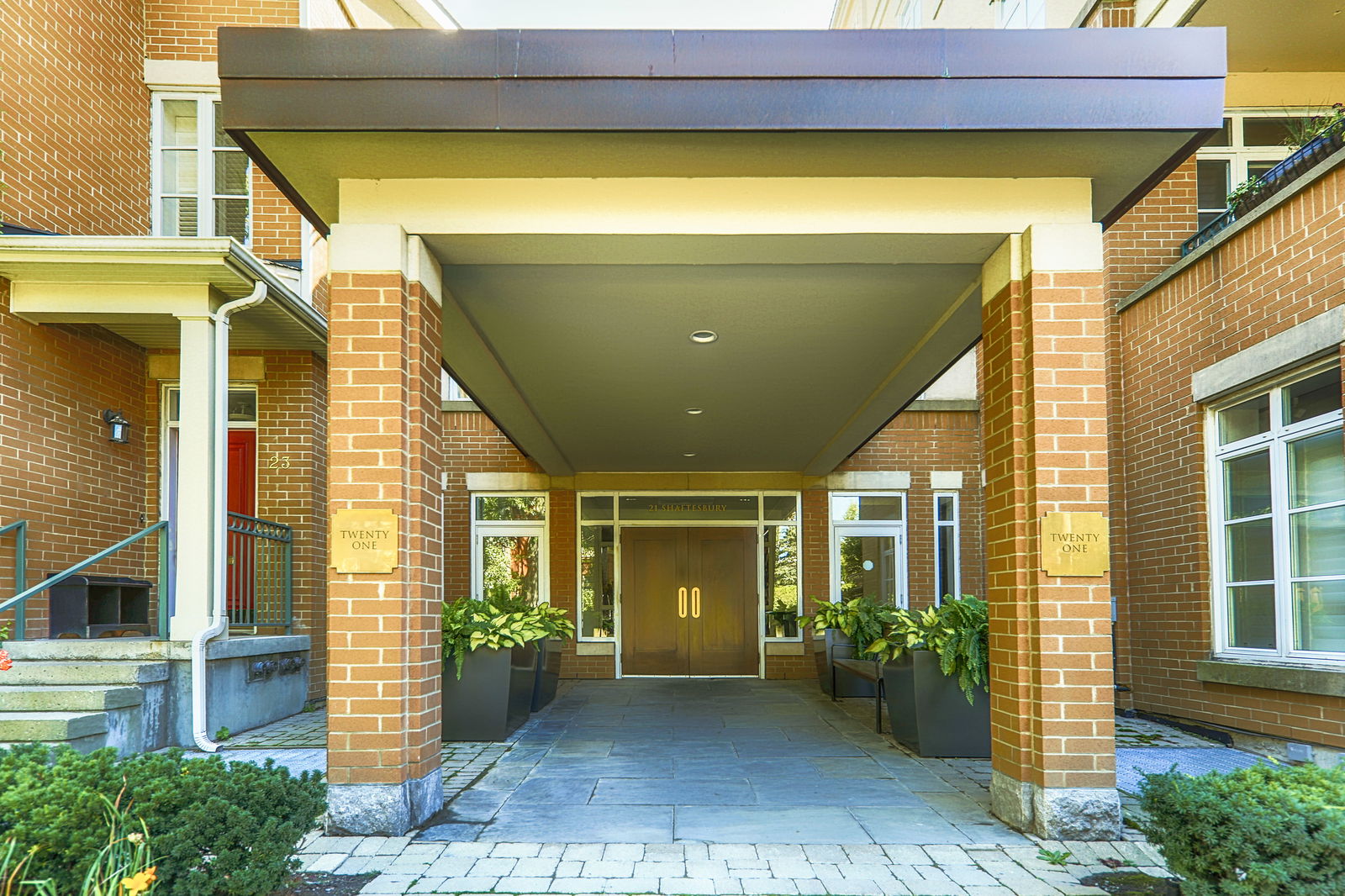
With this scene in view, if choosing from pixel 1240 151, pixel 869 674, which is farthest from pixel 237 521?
pixel 1240 151

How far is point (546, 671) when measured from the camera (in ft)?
36.5

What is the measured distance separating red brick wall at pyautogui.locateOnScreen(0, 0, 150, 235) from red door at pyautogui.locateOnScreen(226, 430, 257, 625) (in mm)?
2355

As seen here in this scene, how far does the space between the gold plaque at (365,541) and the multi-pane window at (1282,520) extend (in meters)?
6.27

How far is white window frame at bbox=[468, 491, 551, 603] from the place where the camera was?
49.1 ft

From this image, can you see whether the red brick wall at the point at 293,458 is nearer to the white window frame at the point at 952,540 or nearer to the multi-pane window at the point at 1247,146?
the white window frame at the point at 952,540

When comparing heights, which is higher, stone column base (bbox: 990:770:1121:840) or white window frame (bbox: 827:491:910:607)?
white window frame (bbox: 827:491:910:607)

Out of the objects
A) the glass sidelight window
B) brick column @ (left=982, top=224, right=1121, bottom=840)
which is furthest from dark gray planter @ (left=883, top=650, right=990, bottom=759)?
the glass sidelight window

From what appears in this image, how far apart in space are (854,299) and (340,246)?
10.8ft

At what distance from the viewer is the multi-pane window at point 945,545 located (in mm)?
14703

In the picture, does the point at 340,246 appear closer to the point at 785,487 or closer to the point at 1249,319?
the point at 1249,319

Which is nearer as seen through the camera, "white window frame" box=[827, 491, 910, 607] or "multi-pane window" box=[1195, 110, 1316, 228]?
"multi-pane window" box=[1195, 110, 1316, 228]

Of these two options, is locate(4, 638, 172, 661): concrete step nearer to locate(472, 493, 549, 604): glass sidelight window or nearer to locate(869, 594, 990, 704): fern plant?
locate(869, 594, 990, 704): fern plant

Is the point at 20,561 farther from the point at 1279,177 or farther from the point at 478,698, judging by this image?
the point at 1279,177

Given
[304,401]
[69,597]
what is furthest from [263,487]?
[69,597]
